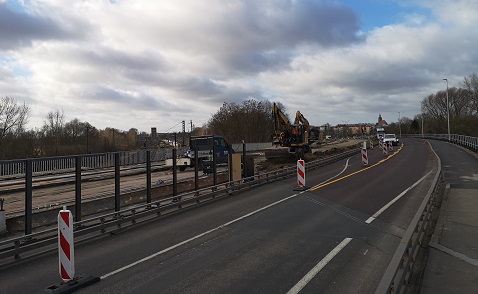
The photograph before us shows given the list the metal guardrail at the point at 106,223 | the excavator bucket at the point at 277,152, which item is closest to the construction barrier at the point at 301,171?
the metal guardrail at the point at 106,223

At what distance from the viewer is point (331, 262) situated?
7.02 metres

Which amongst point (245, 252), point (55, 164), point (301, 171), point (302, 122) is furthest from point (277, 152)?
point (245, 252)

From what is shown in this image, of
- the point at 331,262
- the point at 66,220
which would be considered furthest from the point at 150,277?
the point at 331,262

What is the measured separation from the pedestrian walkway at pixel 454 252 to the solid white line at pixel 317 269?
1.66 metres

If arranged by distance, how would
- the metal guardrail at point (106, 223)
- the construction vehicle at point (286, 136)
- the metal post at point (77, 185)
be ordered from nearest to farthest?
the metal guardrail at point (106, 223) < the metal post at point (77, 185) < the construction vehicle at point (286, 136)

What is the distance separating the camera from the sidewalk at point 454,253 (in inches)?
229

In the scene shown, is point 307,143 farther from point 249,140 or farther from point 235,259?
point 249,140

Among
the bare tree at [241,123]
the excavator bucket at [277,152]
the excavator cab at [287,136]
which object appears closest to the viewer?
the excavator bucket at [277,152]

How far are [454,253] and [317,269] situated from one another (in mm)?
3053

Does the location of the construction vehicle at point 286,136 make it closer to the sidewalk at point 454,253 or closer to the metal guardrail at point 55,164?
the metal guardrail at point 55,164

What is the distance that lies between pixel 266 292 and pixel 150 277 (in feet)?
7.02

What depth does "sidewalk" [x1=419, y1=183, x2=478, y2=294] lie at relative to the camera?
583 cm

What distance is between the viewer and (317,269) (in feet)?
21.8

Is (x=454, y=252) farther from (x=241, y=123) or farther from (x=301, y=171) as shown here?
(x=241, y=123)
